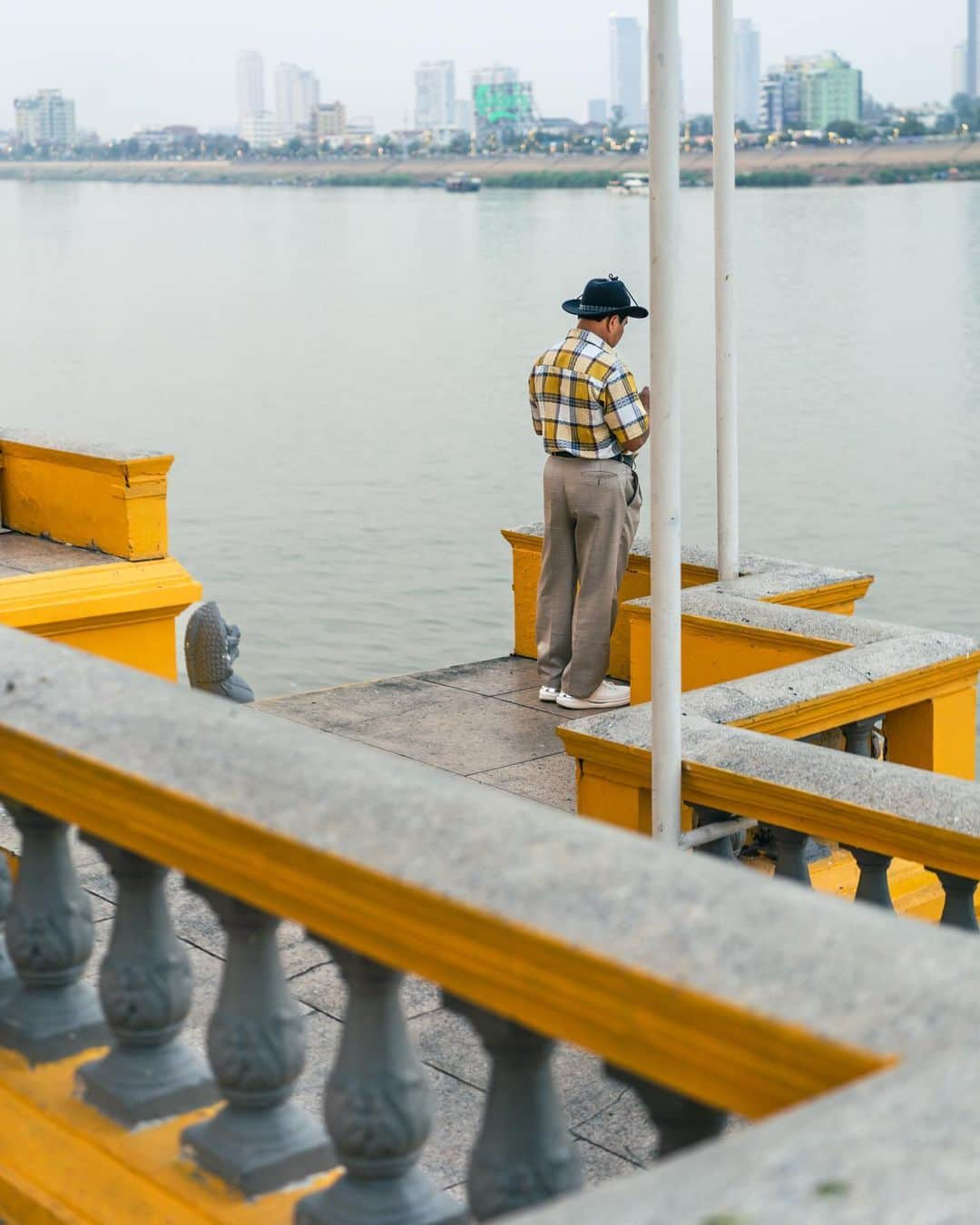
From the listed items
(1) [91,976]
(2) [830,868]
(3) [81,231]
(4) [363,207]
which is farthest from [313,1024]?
(4) [363,207]

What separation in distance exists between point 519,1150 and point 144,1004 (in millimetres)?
658

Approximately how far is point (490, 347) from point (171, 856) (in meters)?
41.2

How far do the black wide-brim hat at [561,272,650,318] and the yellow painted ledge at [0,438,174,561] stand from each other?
193cm

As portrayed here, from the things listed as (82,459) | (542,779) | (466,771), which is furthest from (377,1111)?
(82,459)

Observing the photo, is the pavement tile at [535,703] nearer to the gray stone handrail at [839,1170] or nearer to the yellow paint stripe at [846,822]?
the yellow paint stripe at [846,822]

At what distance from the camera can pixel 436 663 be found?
17.5m

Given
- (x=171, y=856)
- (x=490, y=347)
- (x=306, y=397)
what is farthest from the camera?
(x=490, y=347)

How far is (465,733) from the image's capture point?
7.88m

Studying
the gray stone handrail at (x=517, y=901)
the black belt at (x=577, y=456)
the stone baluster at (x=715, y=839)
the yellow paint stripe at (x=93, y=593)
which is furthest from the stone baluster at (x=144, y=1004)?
the black belt at (x=577, y=456)

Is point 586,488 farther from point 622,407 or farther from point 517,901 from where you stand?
point 517,901

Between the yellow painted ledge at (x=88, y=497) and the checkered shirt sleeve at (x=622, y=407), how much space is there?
6.29 ft

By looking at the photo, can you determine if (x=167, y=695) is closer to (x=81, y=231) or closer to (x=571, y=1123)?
(x=571, y=1123)

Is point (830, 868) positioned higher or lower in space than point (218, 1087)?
lower

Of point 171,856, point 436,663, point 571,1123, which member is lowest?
point 436,663
